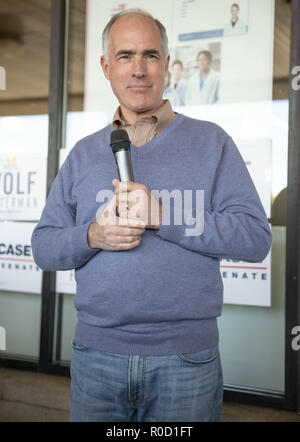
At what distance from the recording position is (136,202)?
1170 millimetres

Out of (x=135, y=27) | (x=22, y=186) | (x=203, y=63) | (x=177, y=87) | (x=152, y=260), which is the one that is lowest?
(x=152, y=260)

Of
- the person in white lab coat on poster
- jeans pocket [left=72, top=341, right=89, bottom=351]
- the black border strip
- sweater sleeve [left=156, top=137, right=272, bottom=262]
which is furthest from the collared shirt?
the person in white lab coat on poster

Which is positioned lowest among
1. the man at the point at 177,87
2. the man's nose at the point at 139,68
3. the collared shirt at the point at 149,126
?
the collared shirt at the point at 149,126

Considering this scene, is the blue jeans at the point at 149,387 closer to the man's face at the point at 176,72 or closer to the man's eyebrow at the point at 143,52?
the man's eyebrow at the point at 143,52

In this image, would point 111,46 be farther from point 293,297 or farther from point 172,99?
point 293,297

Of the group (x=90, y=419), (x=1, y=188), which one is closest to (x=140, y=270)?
(x=90, y=419)

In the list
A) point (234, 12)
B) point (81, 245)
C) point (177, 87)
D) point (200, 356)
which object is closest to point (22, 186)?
point (177, 87)

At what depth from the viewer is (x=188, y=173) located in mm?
1329

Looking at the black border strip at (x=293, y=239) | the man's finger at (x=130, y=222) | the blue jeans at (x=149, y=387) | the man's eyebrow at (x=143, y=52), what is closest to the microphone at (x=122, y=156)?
the man's finger at (x=130, y=222)

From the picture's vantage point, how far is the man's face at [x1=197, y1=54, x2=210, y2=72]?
8.98 ft

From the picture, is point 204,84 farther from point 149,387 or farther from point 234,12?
point 149,387

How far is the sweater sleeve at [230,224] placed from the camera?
1.23 m

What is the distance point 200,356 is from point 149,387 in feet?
0.54

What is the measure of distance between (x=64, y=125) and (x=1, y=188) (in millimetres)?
630
